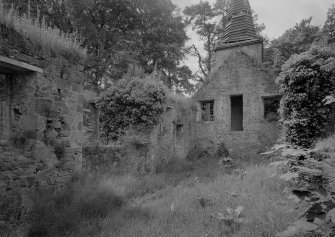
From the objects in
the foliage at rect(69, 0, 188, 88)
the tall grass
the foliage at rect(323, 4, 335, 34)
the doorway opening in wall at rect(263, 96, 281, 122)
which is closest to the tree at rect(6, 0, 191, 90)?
the foliage at rect(69, 0, 188, 88)

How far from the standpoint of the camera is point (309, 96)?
855 cm

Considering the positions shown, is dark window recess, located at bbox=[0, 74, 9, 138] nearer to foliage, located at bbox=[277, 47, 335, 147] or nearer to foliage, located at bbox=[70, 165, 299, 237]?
foliage, located at bbox=[70, 165, 299, 237]

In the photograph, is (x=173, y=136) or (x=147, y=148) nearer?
(x=147, y=148)

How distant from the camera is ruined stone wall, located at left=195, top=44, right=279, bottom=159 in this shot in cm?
1309

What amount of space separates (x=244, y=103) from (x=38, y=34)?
427 inches

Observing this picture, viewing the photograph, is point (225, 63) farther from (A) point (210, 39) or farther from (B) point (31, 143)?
(A) point (210, 39)

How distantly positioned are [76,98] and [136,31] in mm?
16327

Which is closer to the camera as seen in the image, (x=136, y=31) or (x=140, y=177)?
(x=140, y=177)

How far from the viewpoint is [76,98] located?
6.12 meters

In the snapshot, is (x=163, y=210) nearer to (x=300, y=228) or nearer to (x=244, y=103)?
(x=300, y=228)

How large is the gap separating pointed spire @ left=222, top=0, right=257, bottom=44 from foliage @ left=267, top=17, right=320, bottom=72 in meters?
1.91

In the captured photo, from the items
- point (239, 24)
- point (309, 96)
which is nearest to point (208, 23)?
point (239, 24)

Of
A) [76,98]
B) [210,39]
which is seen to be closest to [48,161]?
[76,98]

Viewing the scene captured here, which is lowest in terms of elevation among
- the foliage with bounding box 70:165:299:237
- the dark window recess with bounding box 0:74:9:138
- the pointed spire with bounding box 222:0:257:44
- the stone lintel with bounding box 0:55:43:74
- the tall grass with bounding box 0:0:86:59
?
the foliage with bounding box 70:165:299:237
